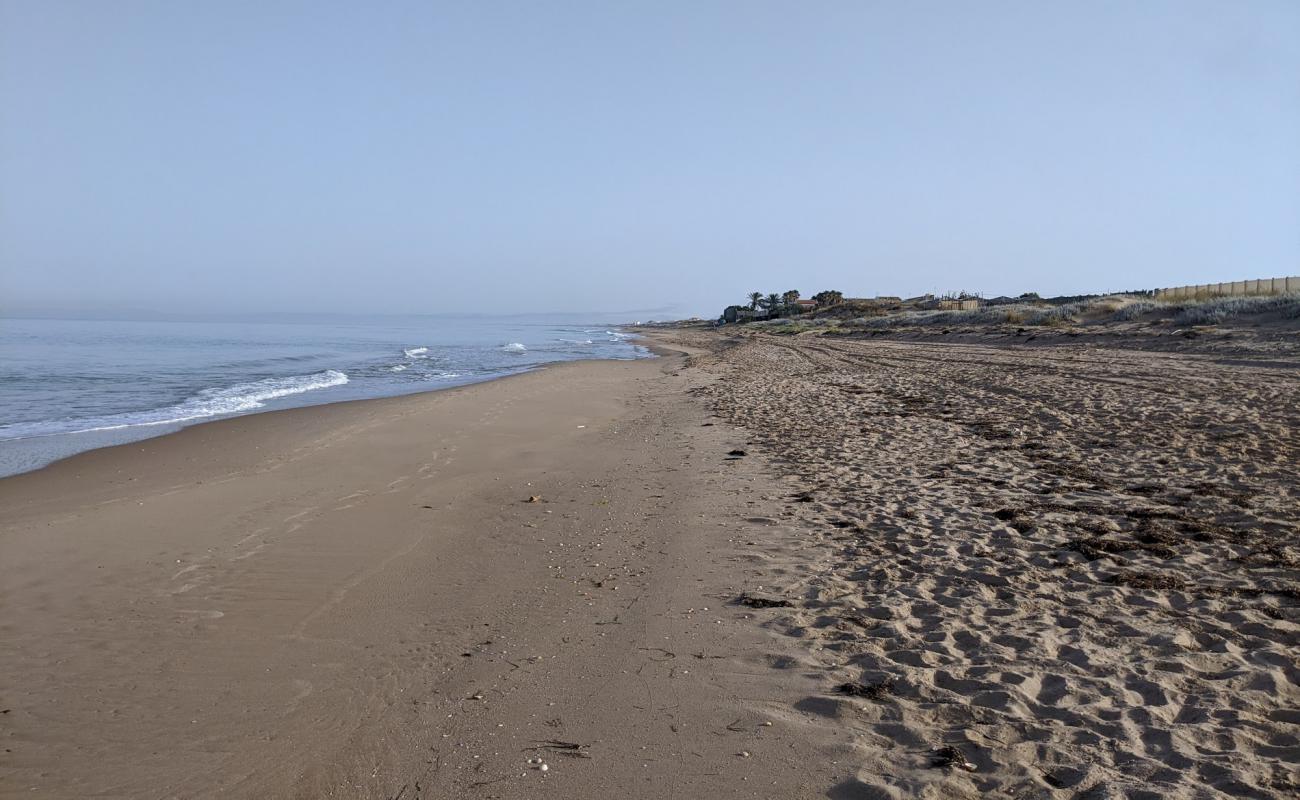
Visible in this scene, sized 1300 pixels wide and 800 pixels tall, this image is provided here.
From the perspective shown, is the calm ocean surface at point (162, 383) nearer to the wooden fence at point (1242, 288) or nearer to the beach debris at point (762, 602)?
the beach debris at point (762, 602)

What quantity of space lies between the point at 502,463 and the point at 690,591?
554 cm

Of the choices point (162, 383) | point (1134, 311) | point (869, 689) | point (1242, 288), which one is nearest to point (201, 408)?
point (162, 383)

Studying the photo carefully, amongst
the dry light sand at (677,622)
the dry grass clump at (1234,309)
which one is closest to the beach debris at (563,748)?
the dry light sand at (677,622)

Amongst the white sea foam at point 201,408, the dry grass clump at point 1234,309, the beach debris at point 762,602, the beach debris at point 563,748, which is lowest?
the beach debris at point 563,748

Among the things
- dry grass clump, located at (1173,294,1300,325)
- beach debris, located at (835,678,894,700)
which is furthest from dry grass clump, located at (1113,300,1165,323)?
beach debris, located at (835,678,894,700)

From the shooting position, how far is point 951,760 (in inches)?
124

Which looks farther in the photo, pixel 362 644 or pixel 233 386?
pixel 233 386

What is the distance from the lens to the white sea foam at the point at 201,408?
13.5m

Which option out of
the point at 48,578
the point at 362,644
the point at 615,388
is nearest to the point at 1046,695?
the point at 362,644

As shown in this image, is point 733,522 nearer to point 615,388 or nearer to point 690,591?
point 690,591

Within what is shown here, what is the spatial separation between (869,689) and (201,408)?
684 inches

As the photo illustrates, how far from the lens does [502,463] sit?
10258 mm

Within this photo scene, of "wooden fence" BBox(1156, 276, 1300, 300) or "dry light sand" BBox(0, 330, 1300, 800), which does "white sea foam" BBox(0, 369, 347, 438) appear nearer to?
"dry light sand" BBox(0, 330, 1300, 800)

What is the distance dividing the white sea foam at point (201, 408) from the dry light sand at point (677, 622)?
453 cm
